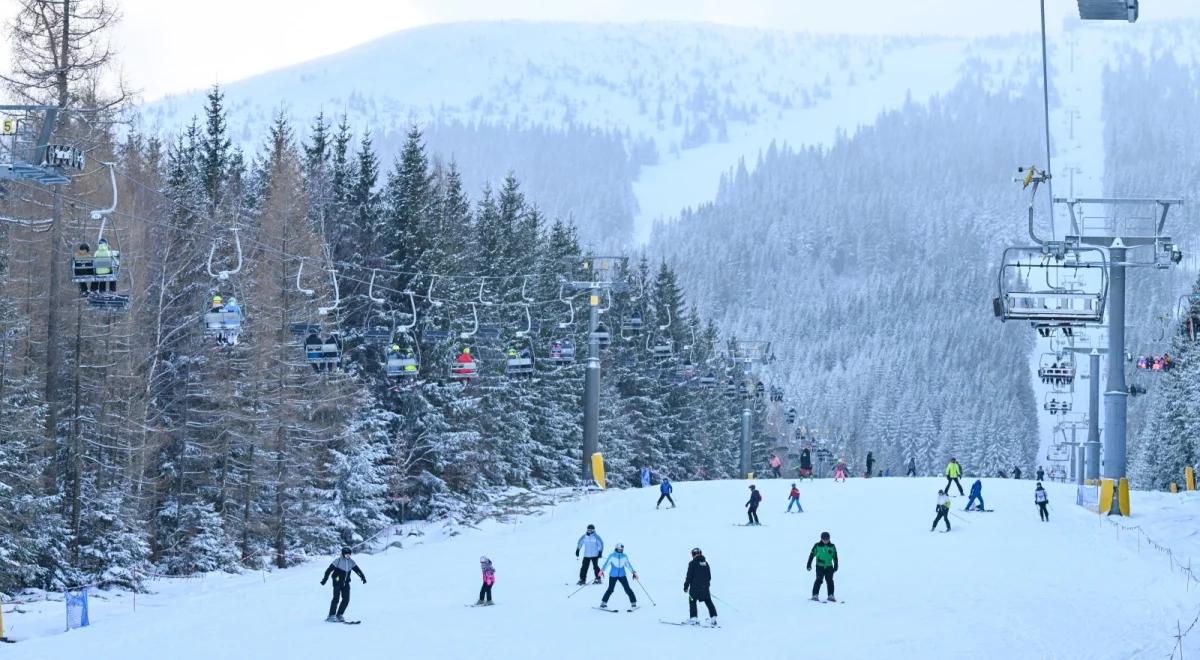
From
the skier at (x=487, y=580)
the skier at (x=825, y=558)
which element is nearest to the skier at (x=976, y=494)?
the skier at (x=825, y=558)

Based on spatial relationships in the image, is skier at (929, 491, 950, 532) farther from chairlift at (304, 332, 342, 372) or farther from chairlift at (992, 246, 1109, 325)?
chairlift at (304, 332, 342, 372)

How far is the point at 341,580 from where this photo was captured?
22953 millimetres

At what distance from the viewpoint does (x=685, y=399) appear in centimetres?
7662

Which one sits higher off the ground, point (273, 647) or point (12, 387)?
point (12, 387)

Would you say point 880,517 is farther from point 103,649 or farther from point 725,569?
point 103,649

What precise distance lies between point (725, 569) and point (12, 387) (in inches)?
636

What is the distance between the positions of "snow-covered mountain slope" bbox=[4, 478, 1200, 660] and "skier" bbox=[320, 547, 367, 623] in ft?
0.98

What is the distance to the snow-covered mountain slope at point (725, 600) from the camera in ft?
69.1

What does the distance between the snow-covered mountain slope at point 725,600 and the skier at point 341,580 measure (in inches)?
11.8

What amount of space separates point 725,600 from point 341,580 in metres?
7.45

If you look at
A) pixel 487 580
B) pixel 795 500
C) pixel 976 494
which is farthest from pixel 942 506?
pixel 487 580

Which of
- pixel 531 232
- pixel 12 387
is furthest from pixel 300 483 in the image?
pixel 531 232

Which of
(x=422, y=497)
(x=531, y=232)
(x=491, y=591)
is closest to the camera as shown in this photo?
(x=491, y=591)

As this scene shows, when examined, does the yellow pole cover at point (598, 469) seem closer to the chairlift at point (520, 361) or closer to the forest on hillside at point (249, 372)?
the forest on hillside at point (249, 372)
